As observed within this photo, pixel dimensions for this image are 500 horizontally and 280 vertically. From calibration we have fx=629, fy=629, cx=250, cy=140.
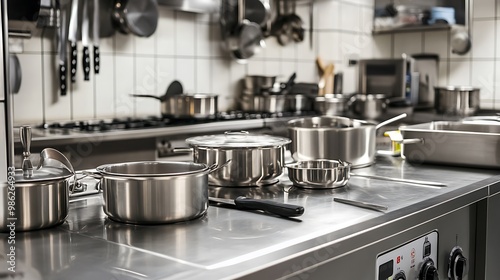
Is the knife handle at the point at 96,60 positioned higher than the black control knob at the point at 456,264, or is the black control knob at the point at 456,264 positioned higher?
the knife handle at the point at 96,60

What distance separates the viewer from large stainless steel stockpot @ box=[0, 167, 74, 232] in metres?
0.89

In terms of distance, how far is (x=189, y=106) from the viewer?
9.29 feet

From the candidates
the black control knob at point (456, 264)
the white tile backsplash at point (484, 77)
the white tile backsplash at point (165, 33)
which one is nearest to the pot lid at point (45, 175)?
the black control knob at point (456, 264)

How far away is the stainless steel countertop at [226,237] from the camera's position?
75cm

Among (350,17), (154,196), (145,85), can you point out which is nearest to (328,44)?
(350,17)

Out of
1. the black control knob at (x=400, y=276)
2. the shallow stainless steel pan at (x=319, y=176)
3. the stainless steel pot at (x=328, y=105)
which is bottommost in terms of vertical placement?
the black control knob at (x=400, y=276)

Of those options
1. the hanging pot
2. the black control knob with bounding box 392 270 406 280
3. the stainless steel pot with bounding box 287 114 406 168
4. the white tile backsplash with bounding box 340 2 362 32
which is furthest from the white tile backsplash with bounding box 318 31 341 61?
the black control knob with bounding box 392 270 406 280

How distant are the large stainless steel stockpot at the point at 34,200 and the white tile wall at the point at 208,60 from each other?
5.88 ft

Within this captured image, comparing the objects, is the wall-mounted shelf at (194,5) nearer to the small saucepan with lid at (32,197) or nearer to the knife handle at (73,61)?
the knife handle at (73,61)

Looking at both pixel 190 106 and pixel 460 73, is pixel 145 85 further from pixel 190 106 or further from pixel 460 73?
pixel 460 73

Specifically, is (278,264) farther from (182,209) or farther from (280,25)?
(280,25)

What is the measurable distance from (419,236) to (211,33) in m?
2.54

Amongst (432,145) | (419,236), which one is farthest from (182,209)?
(432,145)

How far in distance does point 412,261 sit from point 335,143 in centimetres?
38
